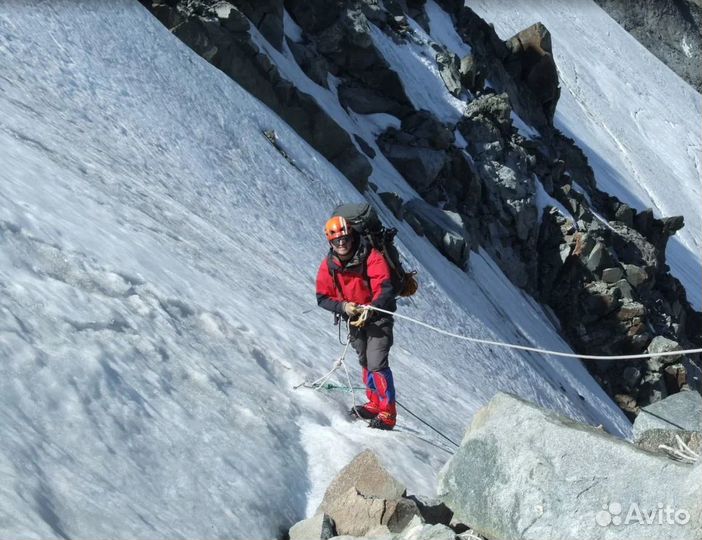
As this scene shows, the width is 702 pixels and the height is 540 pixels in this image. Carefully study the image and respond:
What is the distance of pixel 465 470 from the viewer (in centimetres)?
574

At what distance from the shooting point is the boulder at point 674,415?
310 inches

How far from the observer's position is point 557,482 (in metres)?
5.21

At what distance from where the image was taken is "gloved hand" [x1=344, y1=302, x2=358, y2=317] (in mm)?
7637

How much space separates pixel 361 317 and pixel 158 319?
1.67 metres

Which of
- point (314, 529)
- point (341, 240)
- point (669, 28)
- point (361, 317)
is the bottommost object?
point (314, 529)

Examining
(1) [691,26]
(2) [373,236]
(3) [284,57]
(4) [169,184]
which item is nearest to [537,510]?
(2) [373,236]

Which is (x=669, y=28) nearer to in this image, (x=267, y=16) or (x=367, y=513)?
(x=267, y=16)

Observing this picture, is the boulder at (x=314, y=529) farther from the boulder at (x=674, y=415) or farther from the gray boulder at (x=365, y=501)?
the boulder at (x=674, y=415)

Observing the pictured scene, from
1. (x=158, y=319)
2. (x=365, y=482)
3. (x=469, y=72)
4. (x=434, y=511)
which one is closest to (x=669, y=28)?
(x=469, y=72)

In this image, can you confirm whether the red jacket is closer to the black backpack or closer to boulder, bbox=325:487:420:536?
the black backpack

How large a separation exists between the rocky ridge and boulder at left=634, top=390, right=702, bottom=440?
15.2m

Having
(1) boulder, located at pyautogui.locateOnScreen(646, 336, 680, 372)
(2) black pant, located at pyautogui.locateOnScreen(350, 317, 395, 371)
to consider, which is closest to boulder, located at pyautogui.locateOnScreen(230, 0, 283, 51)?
(1) boulder, located at pyautogui.locateOnScreen(646, 336, 680, 372)

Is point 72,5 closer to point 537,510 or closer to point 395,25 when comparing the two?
point 537,510

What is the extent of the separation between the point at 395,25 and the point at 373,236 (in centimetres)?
2973
